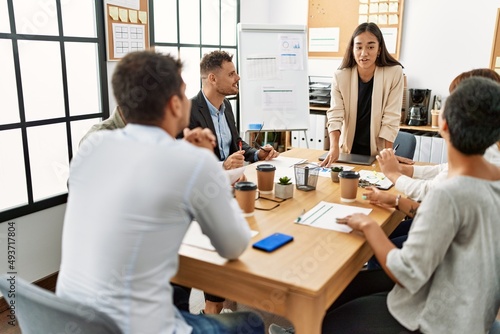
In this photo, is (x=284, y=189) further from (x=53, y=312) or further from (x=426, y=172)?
(x=53, y=312)

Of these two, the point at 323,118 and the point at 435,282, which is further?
the point at 323,118

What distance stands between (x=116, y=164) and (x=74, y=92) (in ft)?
6.44

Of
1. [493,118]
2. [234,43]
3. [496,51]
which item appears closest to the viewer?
[493,118]

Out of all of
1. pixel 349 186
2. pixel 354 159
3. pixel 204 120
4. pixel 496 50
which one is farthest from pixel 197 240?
pixel 496 50

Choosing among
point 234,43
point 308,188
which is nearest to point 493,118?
point 308,188

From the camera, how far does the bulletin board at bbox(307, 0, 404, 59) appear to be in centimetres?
436

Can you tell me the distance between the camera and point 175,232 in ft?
3.49

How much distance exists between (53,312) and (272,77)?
2.93 metres

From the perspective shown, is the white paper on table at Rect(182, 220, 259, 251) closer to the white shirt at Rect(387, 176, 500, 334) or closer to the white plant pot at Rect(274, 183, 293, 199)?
the white plant pot at Rect(274, 183, 293, 199)

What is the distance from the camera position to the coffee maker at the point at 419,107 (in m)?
4.20

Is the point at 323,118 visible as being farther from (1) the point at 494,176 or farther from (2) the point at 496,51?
(1) the point at 494,176

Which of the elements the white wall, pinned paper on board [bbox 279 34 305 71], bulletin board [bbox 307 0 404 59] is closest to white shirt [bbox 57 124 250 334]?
pinned paper on board [bbox 279 34 305 71]

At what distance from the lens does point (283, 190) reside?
1.79m

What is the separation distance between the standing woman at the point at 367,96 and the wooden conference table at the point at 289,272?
4.27 feet
